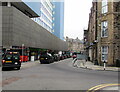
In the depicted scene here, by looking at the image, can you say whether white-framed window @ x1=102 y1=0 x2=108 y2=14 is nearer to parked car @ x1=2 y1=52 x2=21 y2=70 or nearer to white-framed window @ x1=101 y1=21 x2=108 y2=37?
white-framed window @ x1=101 y1=21 x2=108 y2=37

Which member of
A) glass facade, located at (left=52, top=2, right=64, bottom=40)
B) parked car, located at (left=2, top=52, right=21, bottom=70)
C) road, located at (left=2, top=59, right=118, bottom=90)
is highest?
glass facade, located at (left=52, top=2, right=64, bottom=40)

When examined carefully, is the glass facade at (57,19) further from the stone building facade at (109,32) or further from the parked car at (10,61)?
the parked car at (10,61)

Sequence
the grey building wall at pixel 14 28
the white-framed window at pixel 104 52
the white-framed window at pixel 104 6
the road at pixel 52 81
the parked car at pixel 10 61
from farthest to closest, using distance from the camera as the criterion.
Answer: the grey building wall at pixel 14 28
the white-framed window at pixel 104 6
the white-framed window at pixel 104 52
the parked car at pixel 10 61
the road at pixel 52 81

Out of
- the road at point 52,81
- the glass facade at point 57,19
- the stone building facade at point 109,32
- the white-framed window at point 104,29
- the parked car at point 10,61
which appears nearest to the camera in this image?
the road at point 52,81

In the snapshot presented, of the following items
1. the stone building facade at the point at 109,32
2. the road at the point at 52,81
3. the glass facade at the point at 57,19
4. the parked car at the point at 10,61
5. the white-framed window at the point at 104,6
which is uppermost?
the glass facade at the point at 57,19

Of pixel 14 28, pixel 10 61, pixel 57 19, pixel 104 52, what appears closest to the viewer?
pixel 10 61

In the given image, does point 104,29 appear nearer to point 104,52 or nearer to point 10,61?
point 104,52

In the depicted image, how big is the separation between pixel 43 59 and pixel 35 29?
10659mm

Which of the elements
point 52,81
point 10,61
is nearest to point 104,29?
point 10,61

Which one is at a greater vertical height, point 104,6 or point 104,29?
point 104,6

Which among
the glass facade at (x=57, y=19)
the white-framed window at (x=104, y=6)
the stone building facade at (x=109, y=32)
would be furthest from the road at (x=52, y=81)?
the glass facade at (x=57, y=19)

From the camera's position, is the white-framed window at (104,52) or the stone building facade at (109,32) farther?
the white-framed window at (104,52)

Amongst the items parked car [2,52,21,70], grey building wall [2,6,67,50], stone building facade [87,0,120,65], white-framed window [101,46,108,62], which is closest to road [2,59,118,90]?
parked car [2,52,21,70]

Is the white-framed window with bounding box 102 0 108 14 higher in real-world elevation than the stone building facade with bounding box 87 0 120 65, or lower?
higher
